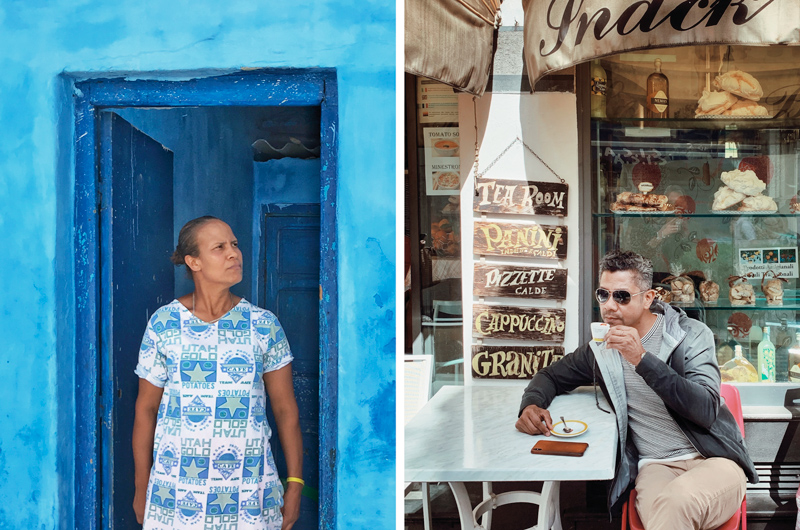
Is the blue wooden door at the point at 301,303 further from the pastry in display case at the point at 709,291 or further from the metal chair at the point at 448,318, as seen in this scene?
the pastry in display case at the point at 709,291

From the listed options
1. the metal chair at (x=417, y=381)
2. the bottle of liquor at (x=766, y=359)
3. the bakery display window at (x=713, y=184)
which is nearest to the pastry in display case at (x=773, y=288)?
the bakery display window at (x=713, y=184)

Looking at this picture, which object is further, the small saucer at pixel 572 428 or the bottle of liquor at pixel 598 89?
the bottle of liquor at pixel 598 89

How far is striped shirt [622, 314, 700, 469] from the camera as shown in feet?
10.8

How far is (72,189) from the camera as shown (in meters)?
2.60

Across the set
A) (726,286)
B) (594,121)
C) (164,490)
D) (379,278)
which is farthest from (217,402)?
(726,286)

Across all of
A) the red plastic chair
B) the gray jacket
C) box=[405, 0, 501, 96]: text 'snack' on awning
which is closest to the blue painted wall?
box=[405, 0, 501, 96]: text 'snack' on awning

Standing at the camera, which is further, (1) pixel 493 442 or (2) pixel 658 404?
(2) pixel 658 404

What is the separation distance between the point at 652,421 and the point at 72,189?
2.84 meters

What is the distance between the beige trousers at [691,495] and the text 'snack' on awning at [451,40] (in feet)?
7.34

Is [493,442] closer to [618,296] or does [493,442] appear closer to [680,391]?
[680,391]

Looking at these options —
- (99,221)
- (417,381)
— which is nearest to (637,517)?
(417,381)

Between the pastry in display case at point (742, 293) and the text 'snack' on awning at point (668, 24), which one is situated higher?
the text 'snack' on awning at point (668, 24)

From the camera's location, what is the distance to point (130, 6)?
2.51 metres

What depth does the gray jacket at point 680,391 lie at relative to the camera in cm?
305
